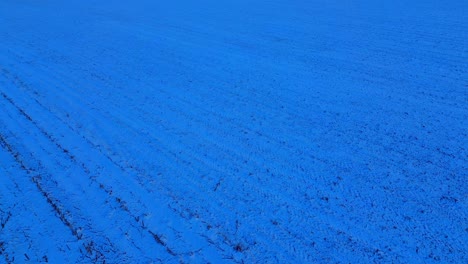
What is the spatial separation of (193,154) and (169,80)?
2.19m

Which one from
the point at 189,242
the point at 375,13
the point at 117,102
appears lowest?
the point at 189,242

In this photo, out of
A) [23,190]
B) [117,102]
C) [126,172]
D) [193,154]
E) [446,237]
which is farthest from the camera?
[117,102]

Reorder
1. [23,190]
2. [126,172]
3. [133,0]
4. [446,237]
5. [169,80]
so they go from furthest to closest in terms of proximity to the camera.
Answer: [133,0] < [169,80] < [126,172] < [23,190] < [446,237]

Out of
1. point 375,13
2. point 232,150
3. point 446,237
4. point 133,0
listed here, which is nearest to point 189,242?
point 232,150

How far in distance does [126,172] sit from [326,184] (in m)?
1.94

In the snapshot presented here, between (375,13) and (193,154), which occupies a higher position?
(375,13)

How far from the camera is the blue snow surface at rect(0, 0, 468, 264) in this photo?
93.3 inches

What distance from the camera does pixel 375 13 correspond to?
914 cm

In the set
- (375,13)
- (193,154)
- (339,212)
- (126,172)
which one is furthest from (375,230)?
(375,13)

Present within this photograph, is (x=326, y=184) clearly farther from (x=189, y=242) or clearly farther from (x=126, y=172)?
(x=126, y=172)

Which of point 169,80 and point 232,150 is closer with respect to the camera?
point 232,150

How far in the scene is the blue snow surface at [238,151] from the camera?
2.37 meters

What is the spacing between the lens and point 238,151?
10.9ft

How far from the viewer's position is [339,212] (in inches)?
102
